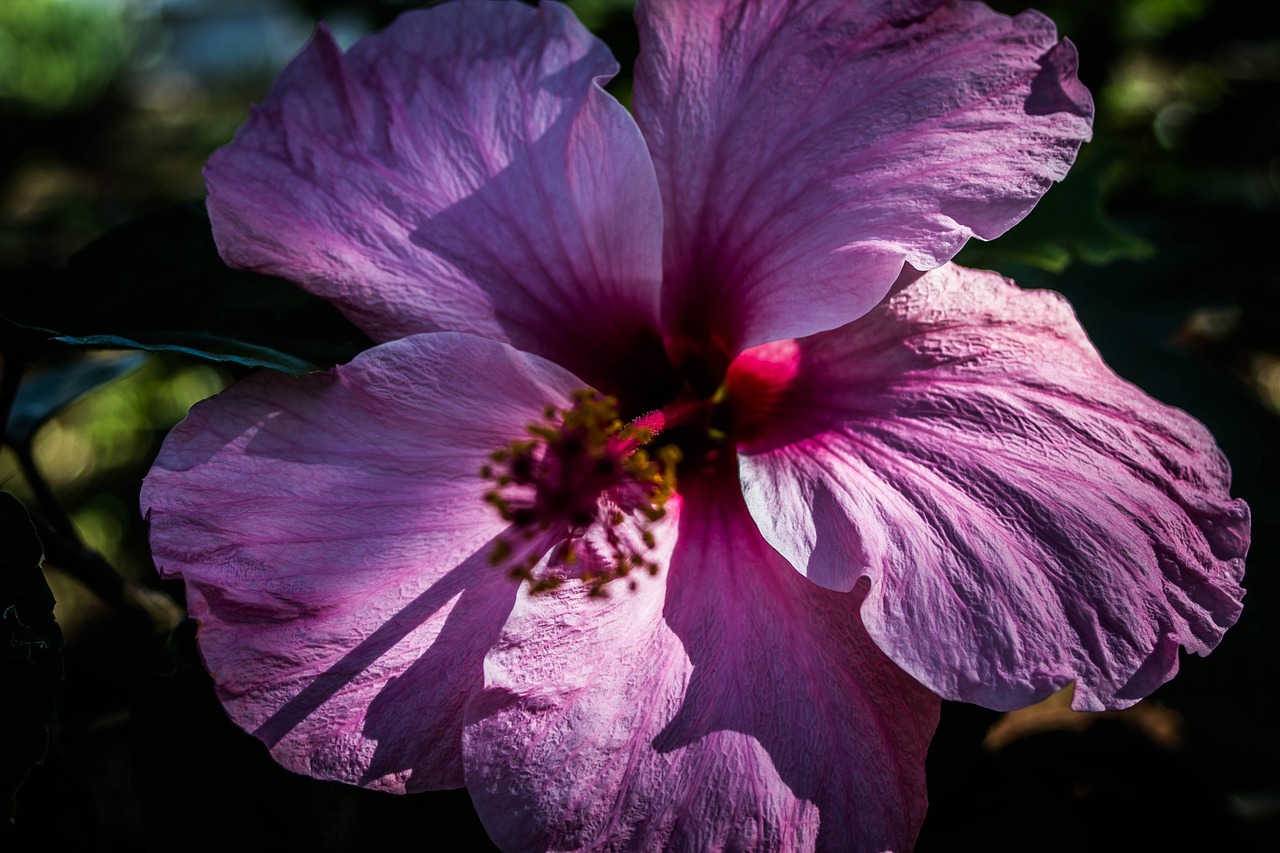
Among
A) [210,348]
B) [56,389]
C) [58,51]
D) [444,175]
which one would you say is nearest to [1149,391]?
[444,175]

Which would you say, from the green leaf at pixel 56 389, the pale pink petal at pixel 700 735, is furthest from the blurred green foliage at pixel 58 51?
the pale pink petal at pixel 700 735

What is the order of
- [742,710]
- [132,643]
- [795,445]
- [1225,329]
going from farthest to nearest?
[1225,329], [132,643], [795,445], [742,710]

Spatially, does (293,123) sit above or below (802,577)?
above

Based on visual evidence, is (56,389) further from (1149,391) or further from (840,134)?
(1149,391)

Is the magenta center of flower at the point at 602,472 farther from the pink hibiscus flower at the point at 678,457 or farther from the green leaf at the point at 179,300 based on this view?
the green leaf at the point at 179,300

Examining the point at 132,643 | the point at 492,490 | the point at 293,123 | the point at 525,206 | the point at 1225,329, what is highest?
the point at 293,123

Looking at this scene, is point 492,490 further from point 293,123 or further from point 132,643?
point 132,643

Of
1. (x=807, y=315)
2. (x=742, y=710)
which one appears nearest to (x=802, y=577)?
(x=742, y=710)
